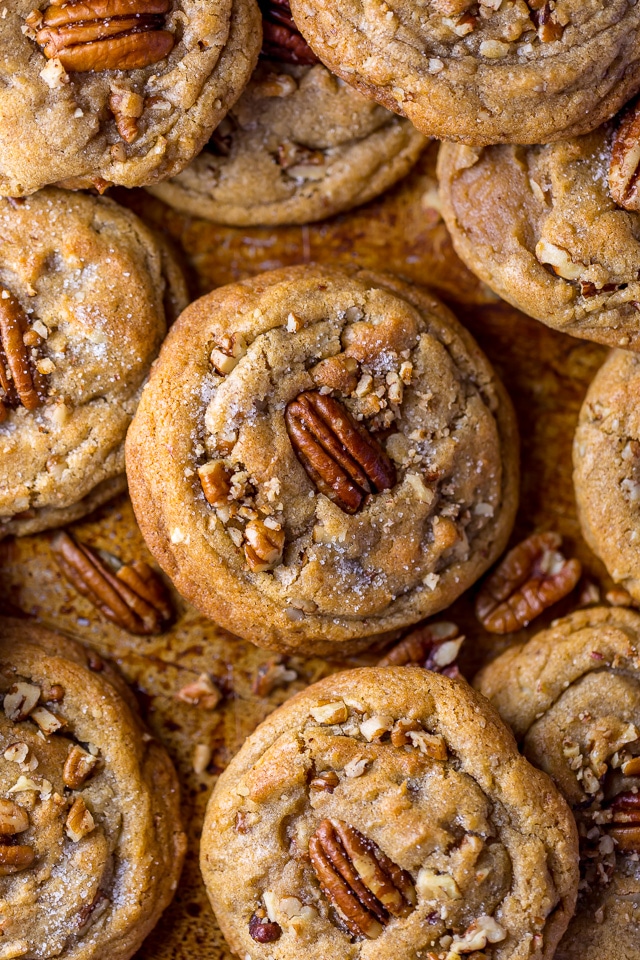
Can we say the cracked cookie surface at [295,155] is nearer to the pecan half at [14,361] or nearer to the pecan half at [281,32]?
the pecan half at [281,32]

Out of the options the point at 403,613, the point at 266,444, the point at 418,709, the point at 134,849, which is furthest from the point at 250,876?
the point at 266,444

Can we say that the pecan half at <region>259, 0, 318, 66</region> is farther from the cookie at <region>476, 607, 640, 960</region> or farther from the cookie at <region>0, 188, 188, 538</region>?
the cookie at <region>476, 607, 640, 960</region>

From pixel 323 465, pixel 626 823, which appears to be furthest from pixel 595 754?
pixel 323 465

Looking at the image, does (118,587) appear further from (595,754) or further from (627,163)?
(627,163)

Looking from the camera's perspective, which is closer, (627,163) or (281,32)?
(627,163)

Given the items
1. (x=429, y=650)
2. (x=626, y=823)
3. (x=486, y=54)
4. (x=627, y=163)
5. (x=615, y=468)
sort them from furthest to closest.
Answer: (x=429, y=650)
(x=615, y=468)
(x=626, y=823)
(x=627, y=163)
(x=486, y=54)

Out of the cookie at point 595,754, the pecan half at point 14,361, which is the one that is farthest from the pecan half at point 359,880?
the pecan half at point 14,361
